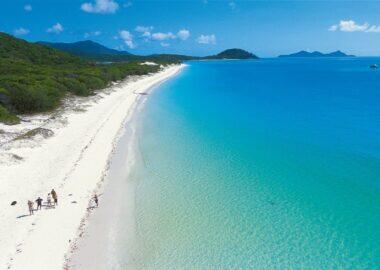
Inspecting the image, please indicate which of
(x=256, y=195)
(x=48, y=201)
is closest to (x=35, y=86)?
(x=48, y=201)

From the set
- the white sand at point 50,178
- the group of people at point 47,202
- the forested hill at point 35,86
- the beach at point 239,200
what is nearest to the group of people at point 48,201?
the group of people at point 47,202

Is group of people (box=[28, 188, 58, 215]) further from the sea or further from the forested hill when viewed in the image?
the forested hill

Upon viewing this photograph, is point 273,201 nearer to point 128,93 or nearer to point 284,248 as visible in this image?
point 284,248

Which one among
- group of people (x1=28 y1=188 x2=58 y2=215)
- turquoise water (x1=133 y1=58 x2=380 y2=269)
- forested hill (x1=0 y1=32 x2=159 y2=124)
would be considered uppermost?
forested hill (x1=0 y1=32 x2=159 y2=124)

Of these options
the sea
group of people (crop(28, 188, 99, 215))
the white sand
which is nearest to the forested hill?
the white sand

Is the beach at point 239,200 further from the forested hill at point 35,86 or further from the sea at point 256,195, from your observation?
the forested hill at point 35,86

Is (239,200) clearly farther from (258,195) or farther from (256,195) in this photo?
(258,195)
